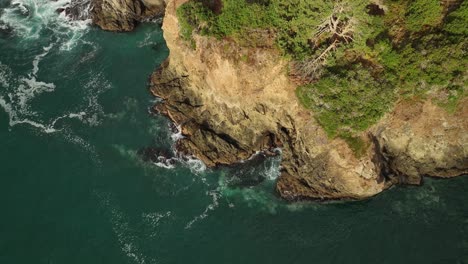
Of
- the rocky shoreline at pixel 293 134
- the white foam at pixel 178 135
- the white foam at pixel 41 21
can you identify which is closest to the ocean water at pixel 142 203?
the white foam at pixel 178 135

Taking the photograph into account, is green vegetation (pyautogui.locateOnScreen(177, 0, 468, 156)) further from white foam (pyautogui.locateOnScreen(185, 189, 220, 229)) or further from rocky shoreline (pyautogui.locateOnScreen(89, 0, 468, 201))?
white foam (pyautogui.locateOnScreen(185, 189, 220, 229))

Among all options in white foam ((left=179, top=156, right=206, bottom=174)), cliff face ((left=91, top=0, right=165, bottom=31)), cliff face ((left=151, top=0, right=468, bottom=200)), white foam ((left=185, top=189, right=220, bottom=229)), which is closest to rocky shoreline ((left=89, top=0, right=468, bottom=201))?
cliff face ((left=151, top=0, right=468, bottom=200))

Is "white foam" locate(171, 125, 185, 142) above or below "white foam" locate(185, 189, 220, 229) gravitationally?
above

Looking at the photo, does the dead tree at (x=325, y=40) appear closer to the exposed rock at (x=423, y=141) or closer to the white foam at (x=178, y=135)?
the exposed rock at (x=423, y=141)

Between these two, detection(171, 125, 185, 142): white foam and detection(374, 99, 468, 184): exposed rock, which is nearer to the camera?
detection(374, 99, 468, 184): exposed rock

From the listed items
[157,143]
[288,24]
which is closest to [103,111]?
[157,143]

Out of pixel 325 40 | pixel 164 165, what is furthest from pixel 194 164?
pixel 325 40

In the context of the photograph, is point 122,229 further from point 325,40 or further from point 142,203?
point 325,40

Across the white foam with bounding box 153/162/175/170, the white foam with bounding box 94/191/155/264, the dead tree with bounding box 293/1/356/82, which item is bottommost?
the white foam with bounding box 94/191/155/264
